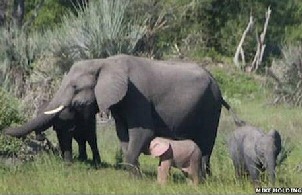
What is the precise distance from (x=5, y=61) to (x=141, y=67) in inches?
436

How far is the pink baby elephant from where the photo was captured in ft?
42.7

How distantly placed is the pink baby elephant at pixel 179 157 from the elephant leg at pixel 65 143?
181 centimetres

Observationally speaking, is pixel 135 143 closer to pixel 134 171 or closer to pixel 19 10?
pixel 134 171

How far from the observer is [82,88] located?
13.9 meters

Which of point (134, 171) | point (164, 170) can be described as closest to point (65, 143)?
point (134, 171)

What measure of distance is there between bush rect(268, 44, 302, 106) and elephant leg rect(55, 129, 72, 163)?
14.3 metres

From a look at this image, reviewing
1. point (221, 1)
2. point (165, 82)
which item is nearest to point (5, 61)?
point (165, 82)

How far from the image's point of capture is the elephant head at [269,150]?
12066mm

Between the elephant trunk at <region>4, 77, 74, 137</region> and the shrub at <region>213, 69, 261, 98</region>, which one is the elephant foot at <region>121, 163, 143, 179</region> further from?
the shrub at <region>213, 69, 261, 98</region>

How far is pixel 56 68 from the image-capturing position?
24.8 m

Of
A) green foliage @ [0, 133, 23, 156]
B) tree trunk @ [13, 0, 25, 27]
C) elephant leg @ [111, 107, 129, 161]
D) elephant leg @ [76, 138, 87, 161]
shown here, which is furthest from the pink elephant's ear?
tree trunk @ [13, 0, 25, 27]

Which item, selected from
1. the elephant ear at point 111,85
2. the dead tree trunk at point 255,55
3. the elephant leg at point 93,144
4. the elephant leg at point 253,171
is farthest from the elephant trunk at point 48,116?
the dead tree trunk at point 255,55

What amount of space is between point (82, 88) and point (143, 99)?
90 cm

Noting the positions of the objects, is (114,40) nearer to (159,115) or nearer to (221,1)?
(159,115)
